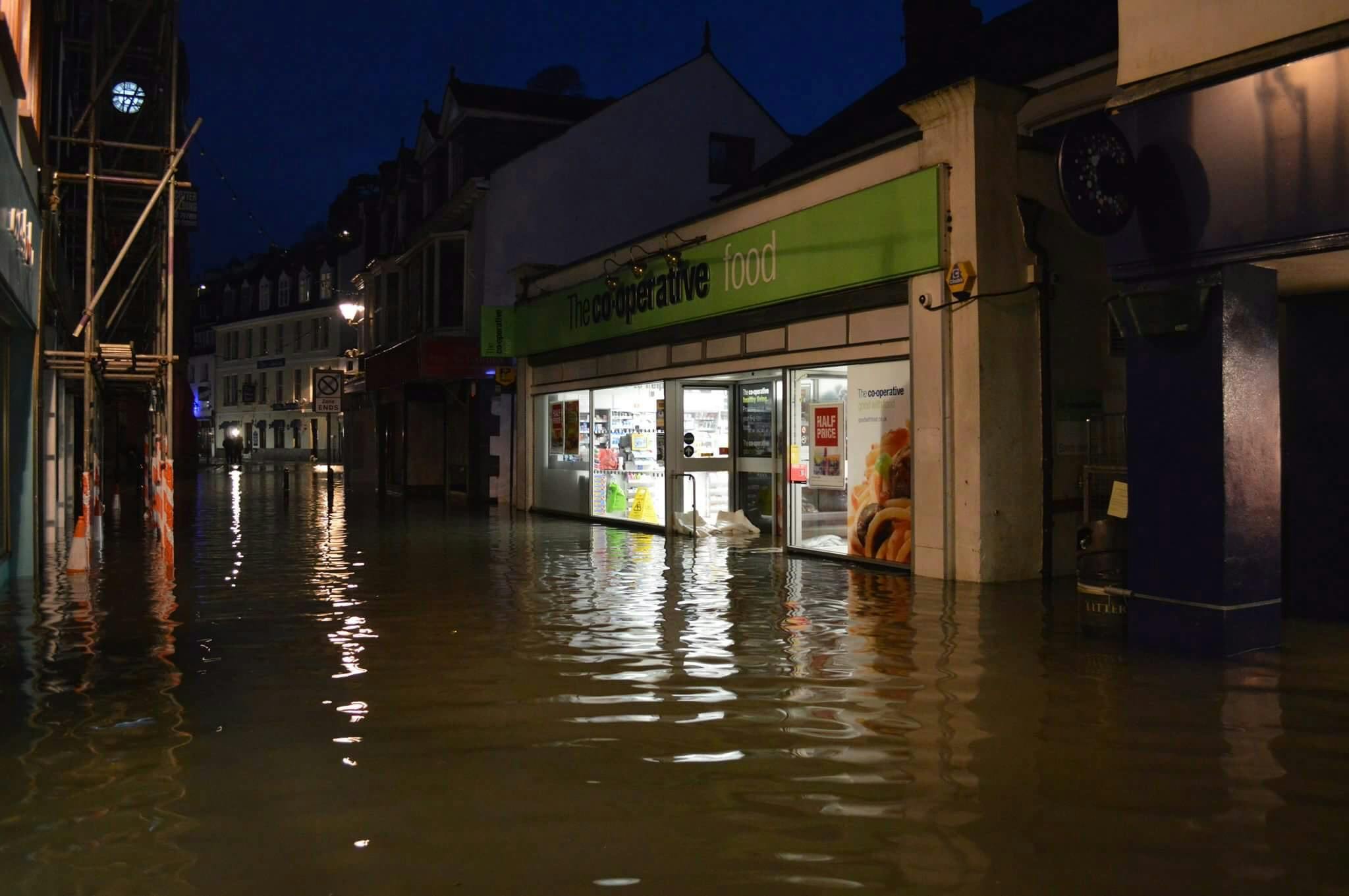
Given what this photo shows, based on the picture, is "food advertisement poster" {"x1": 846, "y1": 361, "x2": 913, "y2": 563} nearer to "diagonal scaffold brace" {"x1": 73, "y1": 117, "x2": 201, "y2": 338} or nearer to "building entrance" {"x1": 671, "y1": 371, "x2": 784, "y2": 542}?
"building entrance" {"x1": 671, "y1": 371, "x2": 784, "y2": 542}

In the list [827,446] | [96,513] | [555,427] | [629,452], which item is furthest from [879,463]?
[96,513]

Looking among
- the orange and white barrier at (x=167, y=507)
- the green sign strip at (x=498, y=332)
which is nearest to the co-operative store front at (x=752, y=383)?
the green sign strip at (x=498, y=332)

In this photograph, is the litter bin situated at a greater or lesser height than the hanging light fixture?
lesser

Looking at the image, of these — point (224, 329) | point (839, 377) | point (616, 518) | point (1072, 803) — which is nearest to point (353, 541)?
point (616, 518)

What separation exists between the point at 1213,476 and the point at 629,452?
1278 centimetres

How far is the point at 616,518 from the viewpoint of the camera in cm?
1978

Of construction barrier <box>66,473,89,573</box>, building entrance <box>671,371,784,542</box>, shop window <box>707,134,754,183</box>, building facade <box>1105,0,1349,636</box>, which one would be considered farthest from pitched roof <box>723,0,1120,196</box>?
construction barrier <box>66,473,89,573</box>

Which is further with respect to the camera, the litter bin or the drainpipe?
the drainpipe

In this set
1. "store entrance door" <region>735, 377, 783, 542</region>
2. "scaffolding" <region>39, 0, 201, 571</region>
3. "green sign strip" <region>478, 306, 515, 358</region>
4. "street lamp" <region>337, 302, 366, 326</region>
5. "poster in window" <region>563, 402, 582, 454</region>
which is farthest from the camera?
"street lamp" <region>337, 302, 366, 326</region>

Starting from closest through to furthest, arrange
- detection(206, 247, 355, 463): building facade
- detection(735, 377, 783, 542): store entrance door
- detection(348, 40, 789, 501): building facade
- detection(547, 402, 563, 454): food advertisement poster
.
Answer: detection(735, 377, 783, 542): store entrance door → detection(547, 402, 563, 454): food advertisement poster → detection(348, 40, 789, 501): building facade → detection(206, 247, 355, 463): building facade

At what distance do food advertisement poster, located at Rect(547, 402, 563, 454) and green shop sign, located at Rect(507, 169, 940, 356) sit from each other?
78.1 inches

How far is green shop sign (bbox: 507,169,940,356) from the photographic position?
Result: 12070 millimetres

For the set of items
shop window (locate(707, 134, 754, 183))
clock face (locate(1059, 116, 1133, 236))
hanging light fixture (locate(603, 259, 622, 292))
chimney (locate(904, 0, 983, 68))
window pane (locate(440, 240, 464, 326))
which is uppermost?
chimney (locate(904, 0, 983, 68))

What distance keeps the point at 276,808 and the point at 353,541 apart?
12271 mm
